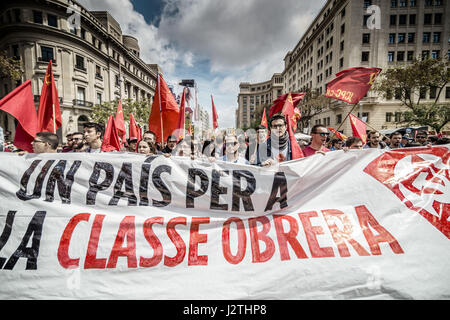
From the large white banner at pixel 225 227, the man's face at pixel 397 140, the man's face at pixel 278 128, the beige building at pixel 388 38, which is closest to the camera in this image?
the large white banner at pixel 225 227

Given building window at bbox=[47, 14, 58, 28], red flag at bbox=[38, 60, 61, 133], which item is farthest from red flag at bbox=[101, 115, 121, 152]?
building window at bbox=[47, 14, 58, 28]

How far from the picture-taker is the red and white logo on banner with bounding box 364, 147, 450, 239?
2.27 m

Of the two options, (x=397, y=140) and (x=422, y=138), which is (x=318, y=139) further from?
(x=422, y=138)

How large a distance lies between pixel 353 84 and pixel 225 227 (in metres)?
3.97

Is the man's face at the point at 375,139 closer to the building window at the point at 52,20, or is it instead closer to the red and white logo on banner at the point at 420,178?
the red and white logo on banner at the point at 420,178

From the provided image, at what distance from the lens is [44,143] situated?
2.75 meters

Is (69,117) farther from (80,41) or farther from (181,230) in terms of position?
(181,230)

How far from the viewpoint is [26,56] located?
24250 mm

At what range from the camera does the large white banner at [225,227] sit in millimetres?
1975

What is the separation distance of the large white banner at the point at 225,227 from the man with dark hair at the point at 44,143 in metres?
0.31

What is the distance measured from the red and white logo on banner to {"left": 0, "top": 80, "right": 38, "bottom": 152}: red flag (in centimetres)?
511

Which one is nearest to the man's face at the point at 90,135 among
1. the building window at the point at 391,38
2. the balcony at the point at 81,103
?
the balcony at the point at 81,103

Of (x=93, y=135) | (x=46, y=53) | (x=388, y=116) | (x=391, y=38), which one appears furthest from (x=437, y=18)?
(x=46, y=53)

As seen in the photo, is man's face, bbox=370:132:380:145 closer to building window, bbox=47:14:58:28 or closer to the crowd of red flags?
the crowd of red flags
